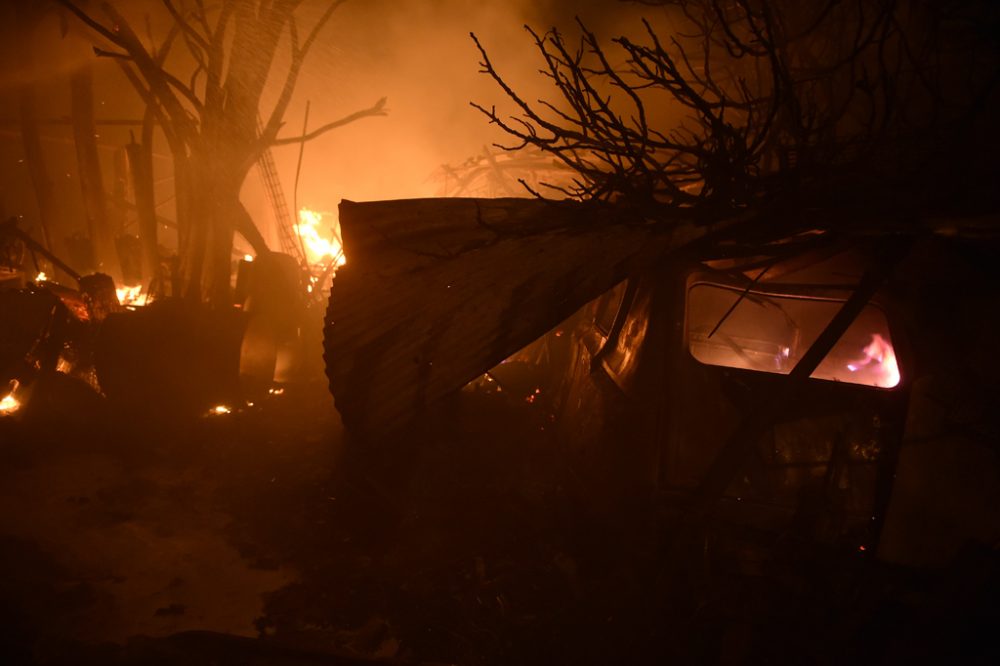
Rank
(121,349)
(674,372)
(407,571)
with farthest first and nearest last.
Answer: (121,349), (407,571), (674,372)

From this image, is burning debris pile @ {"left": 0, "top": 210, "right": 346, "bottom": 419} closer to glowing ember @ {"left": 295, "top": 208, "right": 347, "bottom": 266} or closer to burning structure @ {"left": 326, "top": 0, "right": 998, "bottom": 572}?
burning structure @ {"left": 326, "top": 0, "right": 998, "bottom": 572}

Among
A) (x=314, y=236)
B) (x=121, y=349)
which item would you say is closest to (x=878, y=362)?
(x=121, y=349)

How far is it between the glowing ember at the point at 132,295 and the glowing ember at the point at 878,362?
10.2m

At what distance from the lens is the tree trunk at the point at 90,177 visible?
788cm

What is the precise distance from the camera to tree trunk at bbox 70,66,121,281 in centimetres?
788

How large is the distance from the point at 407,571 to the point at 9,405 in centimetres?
487

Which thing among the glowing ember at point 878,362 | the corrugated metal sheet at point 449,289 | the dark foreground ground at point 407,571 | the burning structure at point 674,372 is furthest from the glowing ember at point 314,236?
the glowing ember at point 878,362

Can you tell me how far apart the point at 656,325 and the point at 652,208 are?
929mm

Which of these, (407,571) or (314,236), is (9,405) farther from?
(314,236)

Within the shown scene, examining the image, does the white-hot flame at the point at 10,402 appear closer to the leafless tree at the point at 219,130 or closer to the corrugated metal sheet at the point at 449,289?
the leafless tree at the point at 219,130

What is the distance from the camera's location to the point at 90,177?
7852 millimetres

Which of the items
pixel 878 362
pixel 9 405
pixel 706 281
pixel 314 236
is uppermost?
pixel 314 236

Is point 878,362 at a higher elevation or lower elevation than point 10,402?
lower

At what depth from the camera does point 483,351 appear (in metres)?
2.04
